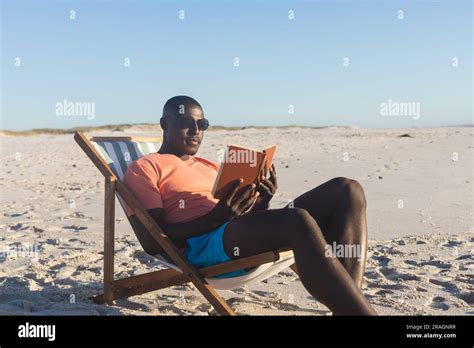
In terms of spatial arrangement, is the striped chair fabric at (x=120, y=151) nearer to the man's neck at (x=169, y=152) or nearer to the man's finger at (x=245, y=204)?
the man's neck at (x=169, y=152)

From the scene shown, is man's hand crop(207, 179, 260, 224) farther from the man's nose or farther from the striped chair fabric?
the striped chair fabric

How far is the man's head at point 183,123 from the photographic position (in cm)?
397

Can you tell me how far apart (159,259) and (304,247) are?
104 centimetres

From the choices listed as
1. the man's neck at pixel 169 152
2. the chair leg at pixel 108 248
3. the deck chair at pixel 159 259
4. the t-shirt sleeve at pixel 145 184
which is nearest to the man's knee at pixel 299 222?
the deck chair at pixel 159 259

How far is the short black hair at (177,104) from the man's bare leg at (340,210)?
91 centimetres

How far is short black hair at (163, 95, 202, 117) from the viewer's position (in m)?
3.97

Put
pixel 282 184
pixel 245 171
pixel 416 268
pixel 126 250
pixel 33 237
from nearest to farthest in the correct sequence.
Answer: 1. pixel 245 171
2. pixel 416 268
3. pixel 126 250
4. pixel 33 237
5. pixel 282 184

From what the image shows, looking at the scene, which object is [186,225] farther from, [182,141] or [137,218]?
[182,141]

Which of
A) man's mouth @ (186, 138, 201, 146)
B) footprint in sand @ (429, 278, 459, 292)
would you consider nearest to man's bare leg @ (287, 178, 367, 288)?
man's mouth @ (186, 138, 201, 146)

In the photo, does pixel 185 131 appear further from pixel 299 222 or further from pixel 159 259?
pixel 299 222

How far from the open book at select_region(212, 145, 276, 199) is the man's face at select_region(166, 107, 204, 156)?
645 mm

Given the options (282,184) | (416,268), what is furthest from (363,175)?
(416,268)

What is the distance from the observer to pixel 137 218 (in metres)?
3.71
